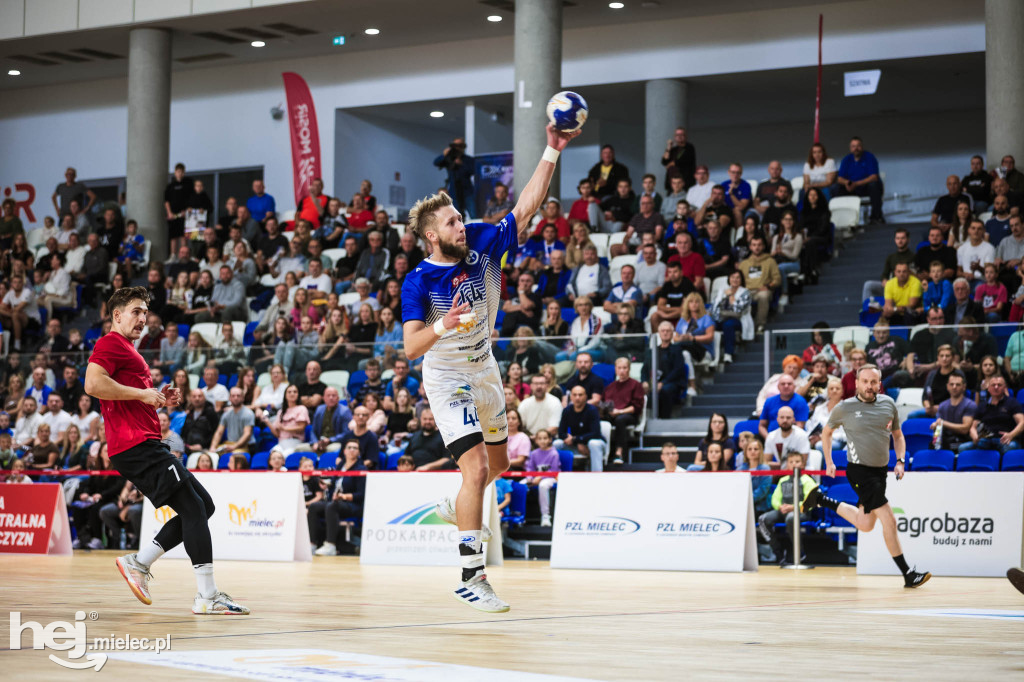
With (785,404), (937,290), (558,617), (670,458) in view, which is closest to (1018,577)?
(558,617)

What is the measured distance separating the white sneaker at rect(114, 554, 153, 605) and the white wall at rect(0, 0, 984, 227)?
1881 centimetres

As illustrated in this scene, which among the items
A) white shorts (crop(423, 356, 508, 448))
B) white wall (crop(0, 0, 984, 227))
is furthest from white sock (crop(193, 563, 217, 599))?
white wall (crop(0, 0, 984, 227))

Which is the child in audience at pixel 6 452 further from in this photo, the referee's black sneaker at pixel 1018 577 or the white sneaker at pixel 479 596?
the referee's black sneaker at pixel 1018 577

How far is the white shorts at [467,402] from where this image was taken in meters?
7.08

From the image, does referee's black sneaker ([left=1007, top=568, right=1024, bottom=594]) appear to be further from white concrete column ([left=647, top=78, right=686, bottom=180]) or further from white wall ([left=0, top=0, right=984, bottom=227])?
white concrete column ([left=647, top=78, right=686, bottom=180])

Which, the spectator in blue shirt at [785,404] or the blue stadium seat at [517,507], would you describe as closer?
the spectator in blue shirt at [785,404]

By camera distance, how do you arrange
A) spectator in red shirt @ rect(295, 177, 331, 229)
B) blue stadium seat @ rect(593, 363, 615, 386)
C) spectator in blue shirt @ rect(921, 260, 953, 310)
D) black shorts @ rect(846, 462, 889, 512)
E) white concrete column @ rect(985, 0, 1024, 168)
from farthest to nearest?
1. spectator in red shirt @ rect(295, 177, 331, 229)
2. white concrete column @ rect(985, 0, 1024, 168)
3. blue stadium seat @ rect(593, 363, 615, 386)
4. spectator in blue shirt @ rect(921, 260, 953, 310)
5. black shorts @ rect(846, 462, 889, 512)

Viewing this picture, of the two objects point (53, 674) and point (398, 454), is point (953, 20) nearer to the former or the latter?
point (398, 454)

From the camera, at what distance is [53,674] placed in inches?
174

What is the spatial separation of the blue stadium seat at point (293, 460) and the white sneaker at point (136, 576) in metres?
9.14

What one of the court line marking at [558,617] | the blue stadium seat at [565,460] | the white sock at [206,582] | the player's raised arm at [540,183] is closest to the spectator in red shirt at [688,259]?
the blue stadium seat at [565,460]

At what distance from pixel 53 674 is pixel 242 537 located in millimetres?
10499

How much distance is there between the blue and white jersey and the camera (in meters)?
7.09

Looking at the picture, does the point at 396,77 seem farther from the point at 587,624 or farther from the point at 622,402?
the point at 587,624
